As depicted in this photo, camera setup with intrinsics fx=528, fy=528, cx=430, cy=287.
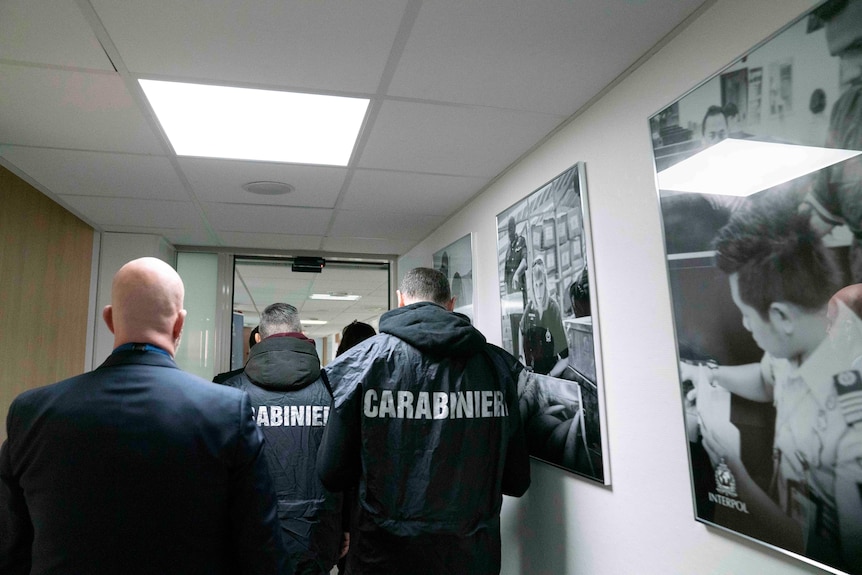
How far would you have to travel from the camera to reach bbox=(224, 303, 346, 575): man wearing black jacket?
212 centimetres

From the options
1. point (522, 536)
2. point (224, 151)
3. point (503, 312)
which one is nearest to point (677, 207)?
point (503, 312)

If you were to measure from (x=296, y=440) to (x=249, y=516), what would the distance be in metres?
1.07

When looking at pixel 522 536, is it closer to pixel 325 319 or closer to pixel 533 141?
pixel 533 141

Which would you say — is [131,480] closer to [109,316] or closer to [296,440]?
[109,316]

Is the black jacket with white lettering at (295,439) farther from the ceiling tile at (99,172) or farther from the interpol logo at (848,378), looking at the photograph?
the interpol logo at (848,378)

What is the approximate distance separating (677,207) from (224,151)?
1.90 metres

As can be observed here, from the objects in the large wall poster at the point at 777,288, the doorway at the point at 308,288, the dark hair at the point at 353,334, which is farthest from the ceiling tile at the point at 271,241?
the large wall poster at the point at 777,288

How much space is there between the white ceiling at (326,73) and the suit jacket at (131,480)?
0.97 m

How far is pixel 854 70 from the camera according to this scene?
100cm

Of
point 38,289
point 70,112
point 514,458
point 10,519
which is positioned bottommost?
point 514,458

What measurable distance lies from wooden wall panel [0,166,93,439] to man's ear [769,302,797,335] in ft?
10.5

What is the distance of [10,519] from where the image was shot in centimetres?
109

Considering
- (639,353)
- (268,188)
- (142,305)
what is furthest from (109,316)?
(268,188)

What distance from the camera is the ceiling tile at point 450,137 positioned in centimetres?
204
